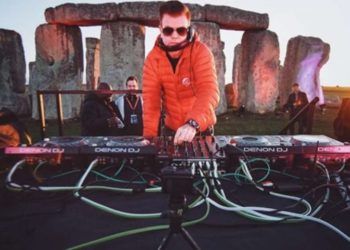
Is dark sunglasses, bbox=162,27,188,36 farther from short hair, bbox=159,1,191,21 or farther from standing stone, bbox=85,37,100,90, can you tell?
standing stone, bbox=85,37,100,90

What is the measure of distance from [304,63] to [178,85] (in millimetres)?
12528

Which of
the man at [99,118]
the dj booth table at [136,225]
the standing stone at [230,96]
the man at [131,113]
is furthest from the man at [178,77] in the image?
the standing stone at [230,96]

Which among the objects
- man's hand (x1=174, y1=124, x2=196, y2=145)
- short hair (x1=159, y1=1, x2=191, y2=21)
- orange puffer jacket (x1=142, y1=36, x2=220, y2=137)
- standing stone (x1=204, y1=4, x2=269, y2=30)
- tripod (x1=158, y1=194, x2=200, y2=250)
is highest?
standing stone (x1=204, y1=4, x2=269, y2=30)

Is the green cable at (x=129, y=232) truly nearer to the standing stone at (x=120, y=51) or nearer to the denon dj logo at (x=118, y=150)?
the denon dj logo at (x=118, y=150)

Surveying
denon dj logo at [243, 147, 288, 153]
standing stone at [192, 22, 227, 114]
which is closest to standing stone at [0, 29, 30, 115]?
standing stone at [192, 22, 227, 114]

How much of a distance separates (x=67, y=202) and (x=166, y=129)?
1.36 meters

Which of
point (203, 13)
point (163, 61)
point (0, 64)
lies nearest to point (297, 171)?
point (163, 61)

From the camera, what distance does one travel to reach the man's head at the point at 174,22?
78.5 inches

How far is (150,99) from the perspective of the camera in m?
2.39

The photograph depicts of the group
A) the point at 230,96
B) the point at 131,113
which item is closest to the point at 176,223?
the point at 131,113

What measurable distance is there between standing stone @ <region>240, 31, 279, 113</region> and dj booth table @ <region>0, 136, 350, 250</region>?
10993 mm

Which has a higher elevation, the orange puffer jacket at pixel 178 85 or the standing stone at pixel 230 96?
the orange puffer jacket at pixel 178 85

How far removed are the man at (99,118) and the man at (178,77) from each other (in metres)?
2.45

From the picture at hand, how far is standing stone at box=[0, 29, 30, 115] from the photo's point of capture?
11312mm
